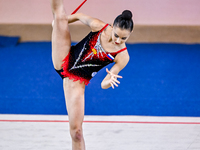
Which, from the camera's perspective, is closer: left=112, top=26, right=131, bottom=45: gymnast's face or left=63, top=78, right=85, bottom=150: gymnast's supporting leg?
left=112, top=26, right=131, bottom=45: gymnast's face

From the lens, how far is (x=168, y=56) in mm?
5082

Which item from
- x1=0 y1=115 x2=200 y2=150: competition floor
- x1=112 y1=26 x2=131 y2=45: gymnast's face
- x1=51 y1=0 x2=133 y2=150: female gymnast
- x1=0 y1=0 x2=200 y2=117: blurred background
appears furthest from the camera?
x1=0 y1=0 x2=200 y2=117: blurred background

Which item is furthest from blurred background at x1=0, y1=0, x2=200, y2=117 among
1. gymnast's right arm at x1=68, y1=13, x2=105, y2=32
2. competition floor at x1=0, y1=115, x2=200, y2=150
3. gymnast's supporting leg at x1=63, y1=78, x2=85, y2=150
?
gymnast's right arm at x1=68, y1=13, x2=105, y2=32

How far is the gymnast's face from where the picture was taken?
170cm

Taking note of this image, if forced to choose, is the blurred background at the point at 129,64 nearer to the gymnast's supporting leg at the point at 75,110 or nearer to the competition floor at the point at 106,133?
the competition floor at the point at 106,133

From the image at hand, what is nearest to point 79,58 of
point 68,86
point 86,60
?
point 86,60

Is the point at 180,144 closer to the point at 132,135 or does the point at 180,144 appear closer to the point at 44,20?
the point at 132,135

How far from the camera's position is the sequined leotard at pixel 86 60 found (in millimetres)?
1912

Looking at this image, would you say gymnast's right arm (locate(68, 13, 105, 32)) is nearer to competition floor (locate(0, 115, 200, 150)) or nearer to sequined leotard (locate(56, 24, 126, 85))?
sequined leotard (locate(56, 24, 126, 85))

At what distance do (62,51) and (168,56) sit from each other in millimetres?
3494

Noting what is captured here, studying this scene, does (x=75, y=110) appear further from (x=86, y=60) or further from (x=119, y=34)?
(x=119, y=34)

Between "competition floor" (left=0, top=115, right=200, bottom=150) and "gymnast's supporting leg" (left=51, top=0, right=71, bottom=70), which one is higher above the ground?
"gymnast's supporting leg" (left=51, top=0, right=71, bottom=70)

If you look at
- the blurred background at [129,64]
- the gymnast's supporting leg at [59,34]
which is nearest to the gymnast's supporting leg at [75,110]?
the gymnast's supporting leg at [59,34]

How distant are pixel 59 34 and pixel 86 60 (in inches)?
11.2
